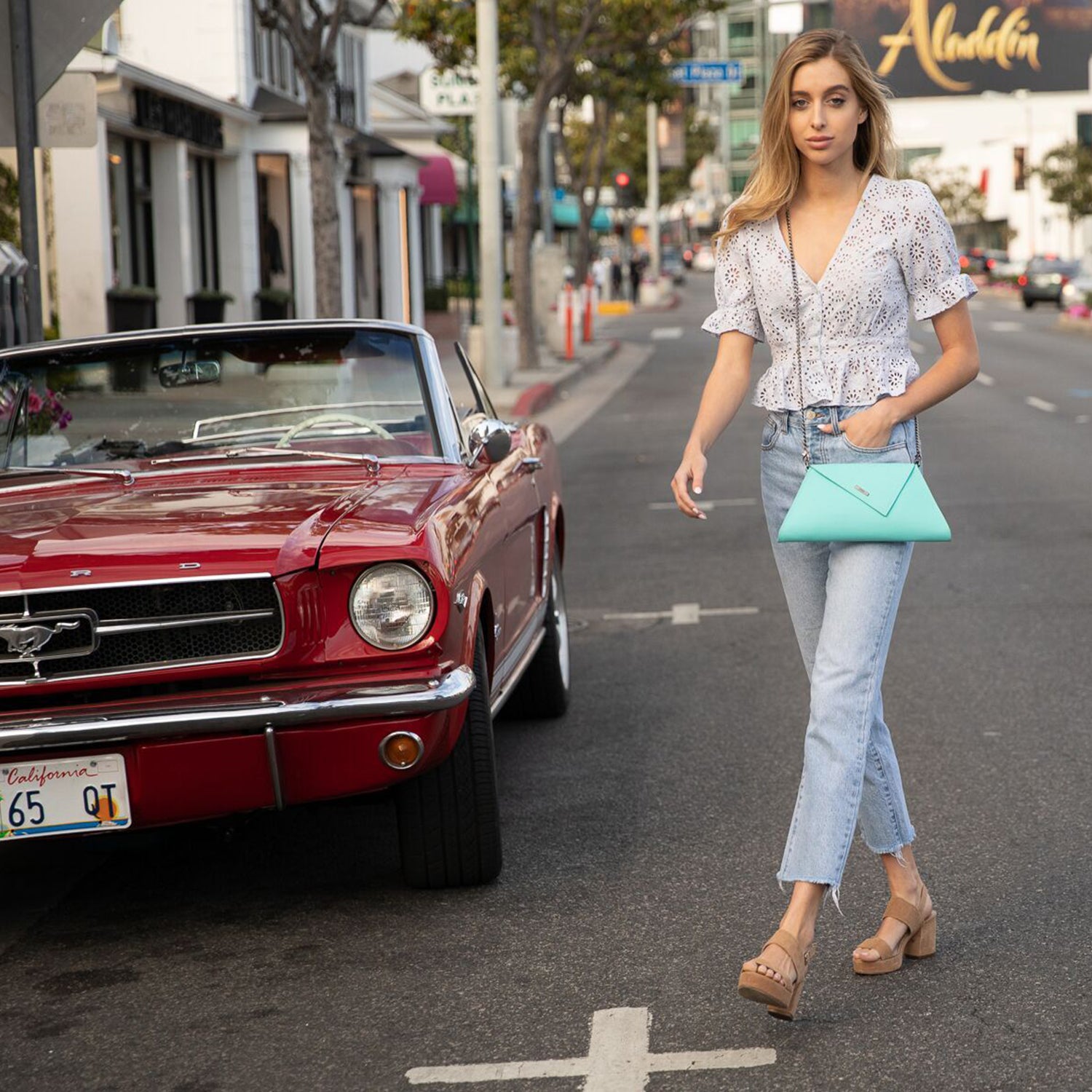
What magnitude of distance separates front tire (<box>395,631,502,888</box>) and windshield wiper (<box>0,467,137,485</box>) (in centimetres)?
134

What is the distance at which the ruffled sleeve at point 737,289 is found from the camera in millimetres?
4094

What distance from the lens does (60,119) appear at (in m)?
9.05

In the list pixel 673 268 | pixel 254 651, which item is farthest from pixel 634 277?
pixel 254 651

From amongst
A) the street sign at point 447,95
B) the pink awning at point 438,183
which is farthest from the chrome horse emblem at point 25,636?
the pink awning at point 438,183

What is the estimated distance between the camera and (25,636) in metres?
4.30

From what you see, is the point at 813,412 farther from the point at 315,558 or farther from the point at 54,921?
the point at 54,921

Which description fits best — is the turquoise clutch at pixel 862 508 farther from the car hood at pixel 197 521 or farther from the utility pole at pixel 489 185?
the utility pole at pixel 489 185

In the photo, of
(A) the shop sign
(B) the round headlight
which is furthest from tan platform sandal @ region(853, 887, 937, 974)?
(A) the shop sign

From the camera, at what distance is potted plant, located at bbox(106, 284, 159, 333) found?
22.9 m

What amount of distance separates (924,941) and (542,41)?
2788 cm

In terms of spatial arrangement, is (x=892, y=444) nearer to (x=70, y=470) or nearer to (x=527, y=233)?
(x=70, y=470)

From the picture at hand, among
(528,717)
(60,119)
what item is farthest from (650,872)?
(60,119)

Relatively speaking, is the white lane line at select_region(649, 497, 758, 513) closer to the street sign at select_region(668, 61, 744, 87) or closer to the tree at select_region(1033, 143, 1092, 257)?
the street sign at select_region(668, 61, 744, 87)

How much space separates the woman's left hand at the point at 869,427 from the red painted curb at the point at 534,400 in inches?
702
